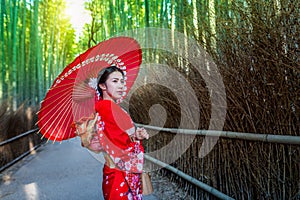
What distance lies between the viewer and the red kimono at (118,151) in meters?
2.33

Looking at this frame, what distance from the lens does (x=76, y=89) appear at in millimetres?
2746

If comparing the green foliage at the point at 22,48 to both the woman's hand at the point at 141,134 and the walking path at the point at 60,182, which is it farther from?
Answer: the woman's hand at the point at 141,134

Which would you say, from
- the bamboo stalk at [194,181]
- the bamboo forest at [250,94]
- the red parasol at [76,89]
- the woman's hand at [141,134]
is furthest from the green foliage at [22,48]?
the woman's hand at [141,134]

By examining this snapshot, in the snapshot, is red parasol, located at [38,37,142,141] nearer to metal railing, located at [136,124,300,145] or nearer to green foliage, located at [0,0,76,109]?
metal railing, located at [136,124,300,145]

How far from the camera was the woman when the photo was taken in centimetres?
233

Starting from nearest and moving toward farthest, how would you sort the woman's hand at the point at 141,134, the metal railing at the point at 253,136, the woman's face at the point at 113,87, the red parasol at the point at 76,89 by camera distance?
the woman's hand at the point at 141,134 → the woman's face at the point at 113,87 → the metal railing at the point at 253,136 → the red parasol at the point at 76,89

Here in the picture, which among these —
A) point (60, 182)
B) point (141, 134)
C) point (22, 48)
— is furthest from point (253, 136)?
point (22, 48)

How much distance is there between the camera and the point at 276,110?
108 inches

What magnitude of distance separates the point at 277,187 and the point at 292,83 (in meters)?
0.74

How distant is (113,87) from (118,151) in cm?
39

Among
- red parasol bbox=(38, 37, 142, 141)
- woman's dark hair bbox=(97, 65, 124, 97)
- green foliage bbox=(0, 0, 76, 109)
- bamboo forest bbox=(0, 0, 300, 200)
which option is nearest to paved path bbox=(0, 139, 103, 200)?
bamboo forest bbox=(0, 0, 300, 200)

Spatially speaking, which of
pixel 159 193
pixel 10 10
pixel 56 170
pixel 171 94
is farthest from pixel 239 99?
pixel 10 10

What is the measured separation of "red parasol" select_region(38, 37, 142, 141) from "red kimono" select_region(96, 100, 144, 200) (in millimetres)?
345

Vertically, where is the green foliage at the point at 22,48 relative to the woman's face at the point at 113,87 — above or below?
above
